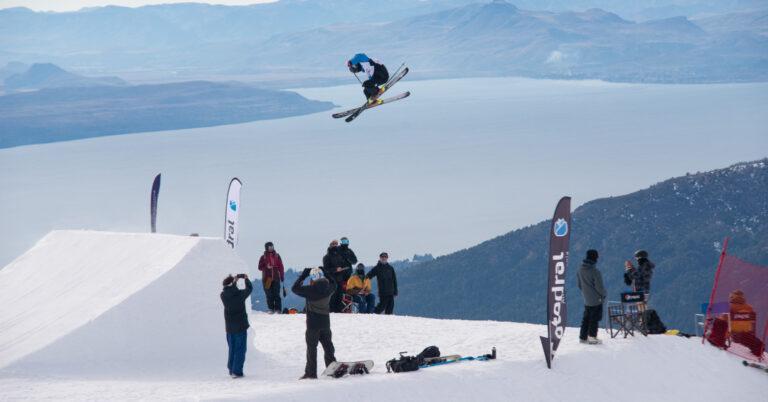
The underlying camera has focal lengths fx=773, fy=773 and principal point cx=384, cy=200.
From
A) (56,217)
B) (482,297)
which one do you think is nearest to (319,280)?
(482,297)

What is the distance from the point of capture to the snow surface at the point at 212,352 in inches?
377

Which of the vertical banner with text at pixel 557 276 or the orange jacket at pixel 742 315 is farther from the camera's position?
the orange jacket at pixel 742 315

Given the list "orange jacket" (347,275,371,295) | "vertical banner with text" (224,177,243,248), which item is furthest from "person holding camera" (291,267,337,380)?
"vertical banner with text" (224,177,243,248)

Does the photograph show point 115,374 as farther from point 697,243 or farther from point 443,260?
point 697,243

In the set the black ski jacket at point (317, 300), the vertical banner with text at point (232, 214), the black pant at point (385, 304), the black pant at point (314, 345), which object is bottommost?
the black pant at point (314, 345)

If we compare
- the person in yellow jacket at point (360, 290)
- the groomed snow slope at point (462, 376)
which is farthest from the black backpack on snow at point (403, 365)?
the person in yellow jacket at point (360, 290)

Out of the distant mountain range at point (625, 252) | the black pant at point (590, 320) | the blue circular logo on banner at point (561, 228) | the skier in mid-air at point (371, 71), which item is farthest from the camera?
the distant mountain range at point (625, 252)

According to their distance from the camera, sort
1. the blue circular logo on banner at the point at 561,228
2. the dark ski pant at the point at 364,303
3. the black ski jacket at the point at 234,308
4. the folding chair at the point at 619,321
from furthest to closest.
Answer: the dark ski pant at the point at 364,303 < the folding chair at the point at 619,321 < the blue circular logo on banner at the point at 561,228 < the black ski jacket at the point at 234,308

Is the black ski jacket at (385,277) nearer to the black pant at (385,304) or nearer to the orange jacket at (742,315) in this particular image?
the black pant at (385,304)

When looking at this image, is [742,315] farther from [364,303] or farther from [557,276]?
[364,303]

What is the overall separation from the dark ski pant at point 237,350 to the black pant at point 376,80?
28.1 feet

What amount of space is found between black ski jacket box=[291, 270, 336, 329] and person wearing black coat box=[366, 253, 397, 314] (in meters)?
Result: 4.69

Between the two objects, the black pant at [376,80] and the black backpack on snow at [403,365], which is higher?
the black pant at [376,80]

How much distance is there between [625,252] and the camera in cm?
13275
